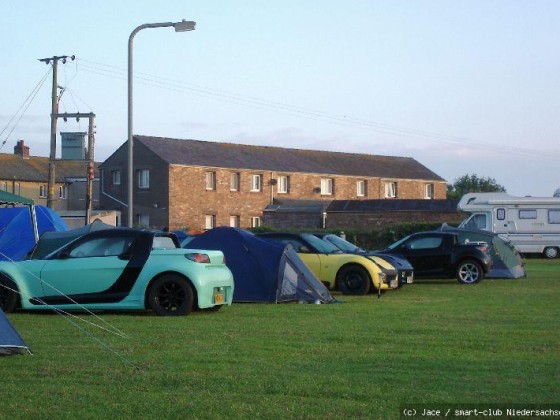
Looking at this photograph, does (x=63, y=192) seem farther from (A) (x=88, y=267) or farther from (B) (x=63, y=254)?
(A) (x=88, y=267)

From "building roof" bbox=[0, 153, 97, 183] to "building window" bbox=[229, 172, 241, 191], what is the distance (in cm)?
1555

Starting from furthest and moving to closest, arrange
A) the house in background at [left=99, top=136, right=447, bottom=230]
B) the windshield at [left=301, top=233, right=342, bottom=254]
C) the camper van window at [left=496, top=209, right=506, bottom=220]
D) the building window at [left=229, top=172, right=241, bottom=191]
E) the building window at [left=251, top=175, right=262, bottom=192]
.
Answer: the building window at [left=251, top=175, right=262, bottom=192]
the building window at [left=229, top=172, right=241, bottom=191]
the house in background at [left=99, top=136, right=447, bottom=230]
the camper van window at [left=496, top=209, right=506, bottom=220]
the windshield at [left=301, top=233, right=342, bottom=254]

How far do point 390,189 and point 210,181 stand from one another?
1673cm

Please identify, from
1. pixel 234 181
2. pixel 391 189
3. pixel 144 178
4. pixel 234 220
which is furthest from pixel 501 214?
pixel 391 189

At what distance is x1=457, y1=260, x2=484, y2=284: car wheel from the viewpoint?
27.1 meters

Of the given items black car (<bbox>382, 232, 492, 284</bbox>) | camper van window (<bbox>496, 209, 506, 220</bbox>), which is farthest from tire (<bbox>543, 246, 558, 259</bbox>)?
black car (<bbox>382, 232, 492, 284</bbox>)

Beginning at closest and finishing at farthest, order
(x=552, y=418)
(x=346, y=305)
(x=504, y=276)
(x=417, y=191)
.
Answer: (x=552, y=418) < (x=346, y=305) < (x=504, y=276) < (x=417, y=191)

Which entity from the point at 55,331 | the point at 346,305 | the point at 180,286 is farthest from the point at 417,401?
the point at 346,305

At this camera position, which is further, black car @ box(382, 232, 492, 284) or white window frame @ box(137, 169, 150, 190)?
white window frame @ box(137, 169, 150, 190)

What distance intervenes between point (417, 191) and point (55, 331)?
63.2 meters

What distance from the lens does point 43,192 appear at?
7581 centimetres

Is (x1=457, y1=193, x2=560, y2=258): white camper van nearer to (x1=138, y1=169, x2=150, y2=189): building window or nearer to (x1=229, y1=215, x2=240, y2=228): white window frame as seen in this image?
(x1=229, y1=215, x2=240, y2=228): white window frame

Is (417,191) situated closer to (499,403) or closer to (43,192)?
(43,192)

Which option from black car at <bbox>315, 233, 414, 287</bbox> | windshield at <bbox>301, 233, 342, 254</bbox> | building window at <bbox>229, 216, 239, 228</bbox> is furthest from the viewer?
building window at <bbox>229, 216, 239, 228</bbox>
